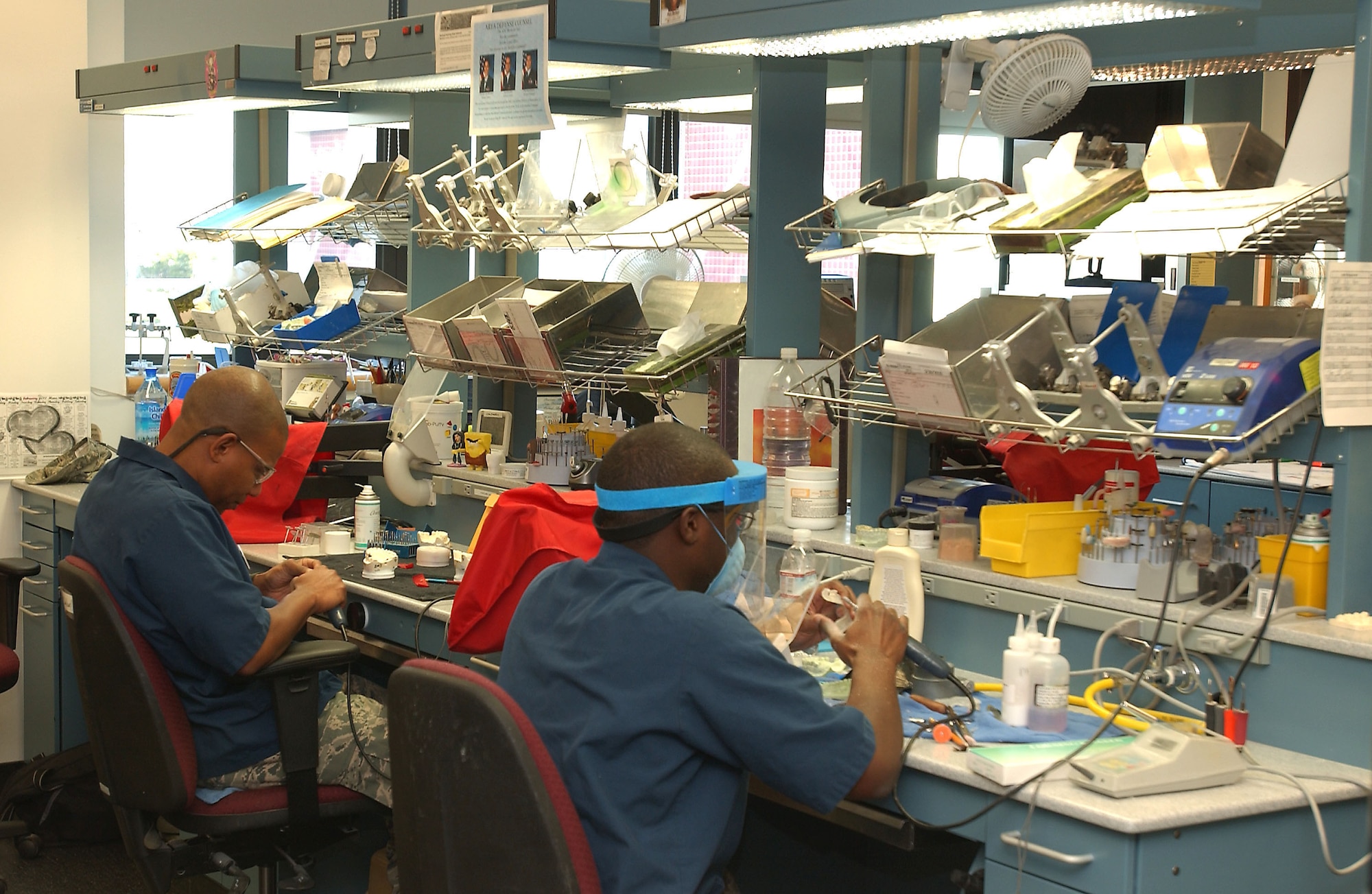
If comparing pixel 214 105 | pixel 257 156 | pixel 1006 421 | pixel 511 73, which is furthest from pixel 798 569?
pixel 257 156

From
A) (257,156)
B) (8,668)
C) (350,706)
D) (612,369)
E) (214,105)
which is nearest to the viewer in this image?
(350,706)

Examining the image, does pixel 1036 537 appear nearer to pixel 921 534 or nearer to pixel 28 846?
pixel 921 534

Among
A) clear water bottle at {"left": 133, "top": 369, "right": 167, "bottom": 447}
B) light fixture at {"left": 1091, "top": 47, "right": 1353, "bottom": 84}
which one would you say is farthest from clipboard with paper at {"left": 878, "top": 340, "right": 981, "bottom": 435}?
clear water bottle at {"left": 133, "top": 369, "right": 167, "bottom": 447}

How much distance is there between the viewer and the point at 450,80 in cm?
351

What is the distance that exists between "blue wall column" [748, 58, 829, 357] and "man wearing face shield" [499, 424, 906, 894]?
3.90 ft

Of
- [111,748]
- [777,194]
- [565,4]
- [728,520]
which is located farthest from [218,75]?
[728,520]

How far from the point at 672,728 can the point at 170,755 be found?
1188 millimetres

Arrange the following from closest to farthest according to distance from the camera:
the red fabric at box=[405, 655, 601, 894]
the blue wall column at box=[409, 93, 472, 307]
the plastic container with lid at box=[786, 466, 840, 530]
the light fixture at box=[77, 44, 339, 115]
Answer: the red fabric at box=[405, 655, 601, 894], the plastic container with lid at box=[786, 466, 840, 530], the blue wall column at box=[409, 93, 472, 307], the light fixture at box=[77, 44, 339, 115]

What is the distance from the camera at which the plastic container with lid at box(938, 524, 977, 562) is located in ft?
8.59

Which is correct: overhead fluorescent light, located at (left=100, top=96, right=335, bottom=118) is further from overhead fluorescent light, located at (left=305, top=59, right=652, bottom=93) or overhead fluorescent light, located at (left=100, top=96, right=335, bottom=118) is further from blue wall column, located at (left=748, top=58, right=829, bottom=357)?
blue wall column, located at (left=748, top=58, right=829, bottom=357)

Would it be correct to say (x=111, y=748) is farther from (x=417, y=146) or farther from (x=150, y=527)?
(x=417, y=146)

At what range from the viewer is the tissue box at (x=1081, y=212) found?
231 cm

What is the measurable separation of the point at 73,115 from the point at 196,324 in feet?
2.56

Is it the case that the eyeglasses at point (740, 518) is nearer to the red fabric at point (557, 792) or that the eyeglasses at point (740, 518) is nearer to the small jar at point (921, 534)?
the red fabric at point (557, 792)
